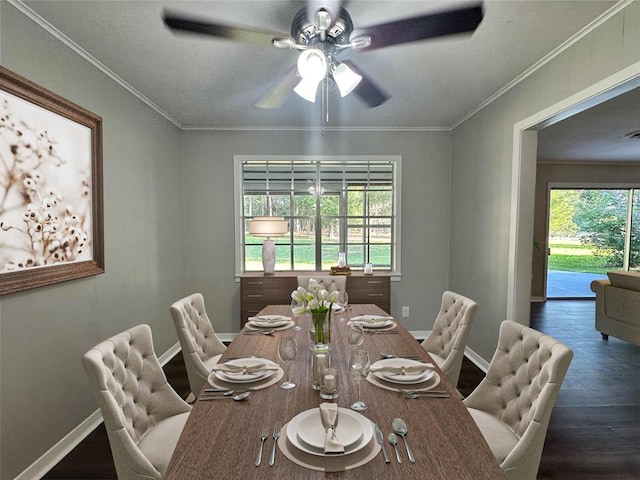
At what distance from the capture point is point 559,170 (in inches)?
261

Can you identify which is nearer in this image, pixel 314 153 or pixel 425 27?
pixel 425 27

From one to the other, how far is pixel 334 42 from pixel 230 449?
1903 mm

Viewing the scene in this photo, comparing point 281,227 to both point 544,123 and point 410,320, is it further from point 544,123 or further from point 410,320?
point 544,123

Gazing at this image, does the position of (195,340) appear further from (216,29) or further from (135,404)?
(216,29)

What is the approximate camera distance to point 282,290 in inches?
156

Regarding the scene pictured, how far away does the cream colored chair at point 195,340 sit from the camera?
2100 mm

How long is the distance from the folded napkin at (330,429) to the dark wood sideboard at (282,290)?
9.44ft

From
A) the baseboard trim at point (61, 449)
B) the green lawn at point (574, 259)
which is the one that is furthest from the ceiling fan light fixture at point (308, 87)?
the green lawn at point (574, 259)

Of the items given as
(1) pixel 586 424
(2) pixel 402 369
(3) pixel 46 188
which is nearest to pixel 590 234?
(1) pixel 586 424

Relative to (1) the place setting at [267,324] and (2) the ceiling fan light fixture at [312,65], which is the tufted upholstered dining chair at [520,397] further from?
(2) the ceiling fan light fixture at [312,65]

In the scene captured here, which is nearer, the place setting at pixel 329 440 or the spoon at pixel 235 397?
the place setting at pixel 329 440

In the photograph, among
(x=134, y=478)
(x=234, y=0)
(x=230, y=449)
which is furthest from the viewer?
(x=234, y=0)

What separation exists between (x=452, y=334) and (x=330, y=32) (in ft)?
6.48

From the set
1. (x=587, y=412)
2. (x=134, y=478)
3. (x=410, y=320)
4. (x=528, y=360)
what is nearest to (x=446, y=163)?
(x=410, y=320)
